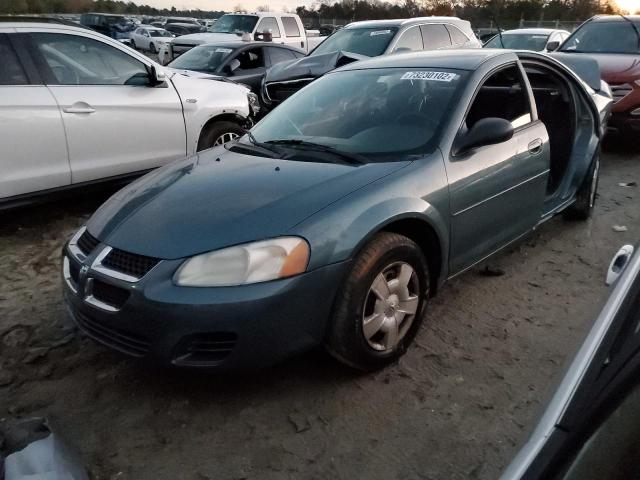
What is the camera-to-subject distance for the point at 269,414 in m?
2.66

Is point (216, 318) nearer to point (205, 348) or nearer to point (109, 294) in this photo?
point (205, 348)

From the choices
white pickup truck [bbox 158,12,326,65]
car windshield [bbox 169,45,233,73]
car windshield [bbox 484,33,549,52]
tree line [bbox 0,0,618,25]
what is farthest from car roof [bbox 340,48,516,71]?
tree line [bbox 0,0,618,25]

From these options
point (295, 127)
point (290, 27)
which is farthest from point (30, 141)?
point (290, 27)

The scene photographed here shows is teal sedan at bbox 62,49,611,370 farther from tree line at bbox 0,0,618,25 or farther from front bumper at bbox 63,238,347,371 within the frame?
tree line at bbox 0,0,618,25

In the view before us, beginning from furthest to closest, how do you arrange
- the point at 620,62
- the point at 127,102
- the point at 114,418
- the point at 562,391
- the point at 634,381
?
the point at 620,62
the point at 127,102
the point at 114,418
the point at 562,391
the point at 634,381

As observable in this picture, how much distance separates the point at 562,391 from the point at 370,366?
1.49 m

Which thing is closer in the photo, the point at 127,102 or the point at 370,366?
the point at 370,366

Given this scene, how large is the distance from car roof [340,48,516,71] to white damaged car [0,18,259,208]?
2206 mm

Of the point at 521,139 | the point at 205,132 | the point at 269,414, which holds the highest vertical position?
the point at 521,139

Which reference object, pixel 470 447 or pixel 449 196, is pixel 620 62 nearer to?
pixel 449 196

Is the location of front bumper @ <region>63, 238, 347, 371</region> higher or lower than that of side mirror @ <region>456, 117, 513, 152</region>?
lower

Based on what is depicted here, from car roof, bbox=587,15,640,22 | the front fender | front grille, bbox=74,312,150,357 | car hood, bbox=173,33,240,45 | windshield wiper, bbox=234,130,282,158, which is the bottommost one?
front grille, bbox=74,312,150,357

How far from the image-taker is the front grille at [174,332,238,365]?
2.42m

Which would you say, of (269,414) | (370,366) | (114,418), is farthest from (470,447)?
(114,418)
